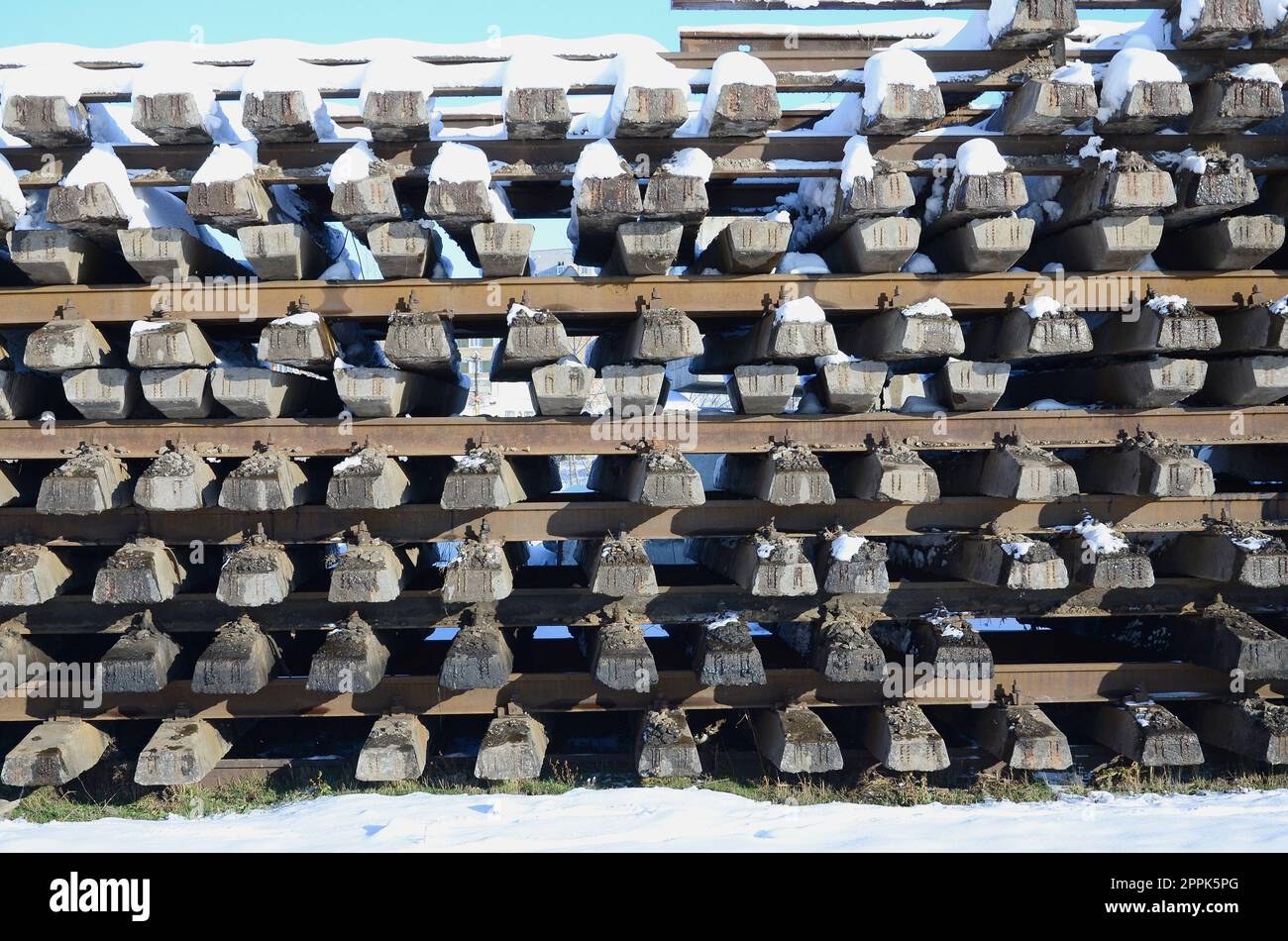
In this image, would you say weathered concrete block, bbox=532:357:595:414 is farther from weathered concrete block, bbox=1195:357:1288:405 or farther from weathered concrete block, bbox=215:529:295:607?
weathered concrete block, bbox=1195:357:1288:405

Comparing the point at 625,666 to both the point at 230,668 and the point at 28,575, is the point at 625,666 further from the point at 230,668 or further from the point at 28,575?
the point at 28,575

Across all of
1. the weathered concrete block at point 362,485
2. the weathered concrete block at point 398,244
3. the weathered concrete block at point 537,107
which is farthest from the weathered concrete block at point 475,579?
the weathered concrete block at point 537,107

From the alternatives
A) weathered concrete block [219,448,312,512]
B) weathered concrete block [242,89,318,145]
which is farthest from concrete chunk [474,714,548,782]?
weathered concrete block [242,89,318,145]

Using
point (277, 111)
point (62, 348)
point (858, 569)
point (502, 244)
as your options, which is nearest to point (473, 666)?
point (858, 569)

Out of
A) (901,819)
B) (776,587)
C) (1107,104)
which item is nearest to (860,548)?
(776,587)

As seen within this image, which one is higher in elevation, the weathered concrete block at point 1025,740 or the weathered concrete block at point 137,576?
the weathered concrete block at point 137,576

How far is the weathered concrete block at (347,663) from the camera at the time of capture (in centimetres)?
500

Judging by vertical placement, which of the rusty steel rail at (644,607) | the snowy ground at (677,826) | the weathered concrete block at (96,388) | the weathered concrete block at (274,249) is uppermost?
the weathered concrete block at (274,249)

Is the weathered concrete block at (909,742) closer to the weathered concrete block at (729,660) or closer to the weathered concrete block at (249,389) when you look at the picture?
the weathered concrete block at (729,660)

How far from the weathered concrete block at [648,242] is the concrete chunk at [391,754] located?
9.91 ft

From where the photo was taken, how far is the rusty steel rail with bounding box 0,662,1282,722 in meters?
5.39

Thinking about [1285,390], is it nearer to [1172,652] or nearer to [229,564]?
[1172,652]

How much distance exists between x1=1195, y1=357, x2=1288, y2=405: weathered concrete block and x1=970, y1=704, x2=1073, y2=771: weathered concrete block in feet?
7.24

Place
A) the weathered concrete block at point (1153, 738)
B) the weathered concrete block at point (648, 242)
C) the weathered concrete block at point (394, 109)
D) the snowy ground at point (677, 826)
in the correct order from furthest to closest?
the weathered concrete block at point (1153, 738), the weathered concrete block at point (648, 242), the weathered concrete block at point (394, 109), the snowy ground at point (677, 826)
